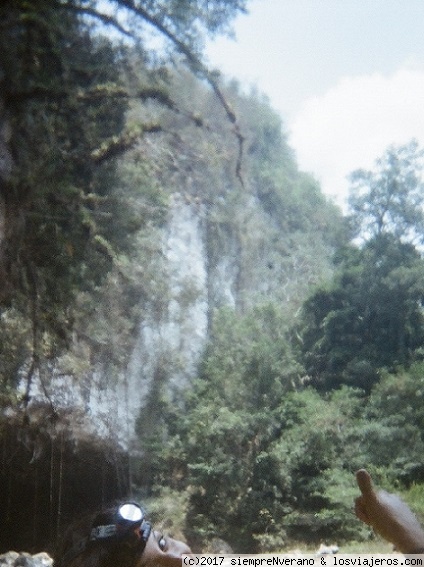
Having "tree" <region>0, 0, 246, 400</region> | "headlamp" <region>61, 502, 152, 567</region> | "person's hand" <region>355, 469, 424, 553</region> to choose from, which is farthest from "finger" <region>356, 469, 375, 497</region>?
"tree" <region>0, 0, 246, 400</region>

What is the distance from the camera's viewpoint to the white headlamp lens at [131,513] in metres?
1.28

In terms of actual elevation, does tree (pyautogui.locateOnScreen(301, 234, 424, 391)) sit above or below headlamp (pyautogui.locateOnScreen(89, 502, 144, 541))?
above

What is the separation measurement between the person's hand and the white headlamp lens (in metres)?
0.54

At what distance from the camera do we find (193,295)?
49.3 feet

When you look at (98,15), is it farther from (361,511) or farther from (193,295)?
(193,295)

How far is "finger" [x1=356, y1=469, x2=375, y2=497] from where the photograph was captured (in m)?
1.14

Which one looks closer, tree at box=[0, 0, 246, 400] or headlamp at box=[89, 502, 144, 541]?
headlamp at box=[89, 502, 144, 541]

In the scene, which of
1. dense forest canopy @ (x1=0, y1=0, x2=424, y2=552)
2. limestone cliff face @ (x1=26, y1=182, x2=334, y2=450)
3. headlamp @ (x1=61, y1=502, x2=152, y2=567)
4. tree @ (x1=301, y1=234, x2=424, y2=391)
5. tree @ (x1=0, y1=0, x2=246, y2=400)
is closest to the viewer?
headlamp @ (x1=61, y1=502, x2=152, y2=567)

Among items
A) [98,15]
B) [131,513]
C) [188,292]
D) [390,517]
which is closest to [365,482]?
[390,517]

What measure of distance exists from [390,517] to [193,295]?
13.9 m

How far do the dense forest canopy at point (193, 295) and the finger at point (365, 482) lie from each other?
580 cm

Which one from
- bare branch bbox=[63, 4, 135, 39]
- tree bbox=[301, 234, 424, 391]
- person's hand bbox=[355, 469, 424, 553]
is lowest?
person's hand bbox=[355, 469, 424, 553]

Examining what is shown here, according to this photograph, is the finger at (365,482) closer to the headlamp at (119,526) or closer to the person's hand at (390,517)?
the person's hand at (390,517)

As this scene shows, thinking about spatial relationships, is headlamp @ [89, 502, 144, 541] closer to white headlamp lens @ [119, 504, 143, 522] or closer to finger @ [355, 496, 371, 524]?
white headlamp lens @ [119, 504, 143, 522]
